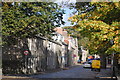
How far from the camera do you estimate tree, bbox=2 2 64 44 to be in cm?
2166

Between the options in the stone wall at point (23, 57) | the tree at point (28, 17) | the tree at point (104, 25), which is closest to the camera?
the tree at point (104, 25)

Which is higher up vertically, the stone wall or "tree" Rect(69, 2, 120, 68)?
"tree" Rect(69, 2, 120, 68)

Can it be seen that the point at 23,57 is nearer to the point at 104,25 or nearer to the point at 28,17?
the point at 28,17

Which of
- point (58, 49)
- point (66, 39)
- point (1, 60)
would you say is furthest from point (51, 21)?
point (66, 39)

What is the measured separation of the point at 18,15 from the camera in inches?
874

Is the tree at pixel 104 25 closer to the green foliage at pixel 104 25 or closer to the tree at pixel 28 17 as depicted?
the green foliage at pixel 104 25

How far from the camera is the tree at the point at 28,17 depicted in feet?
71.1

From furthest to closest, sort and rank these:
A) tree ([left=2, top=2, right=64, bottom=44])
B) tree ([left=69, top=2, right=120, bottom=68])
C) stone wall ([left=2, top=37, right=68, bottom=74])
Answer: stone wall ([left=2, top=37, right=68, bottom=74]) < tree ([left=2, top=2, right=64, bottom=44]) < tree ([left=69, top=2, right=120, bottom=68])

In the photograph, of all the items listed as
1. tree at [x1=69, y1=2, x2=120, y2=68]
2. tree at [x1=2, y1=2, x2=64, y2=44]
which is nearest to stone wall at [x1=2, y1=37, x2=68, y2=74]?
tree at [x1=2, y1=2, x2=64, y2=44]

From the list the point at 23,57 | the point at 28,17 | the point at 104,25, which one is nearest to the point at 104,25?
the point at 104,25

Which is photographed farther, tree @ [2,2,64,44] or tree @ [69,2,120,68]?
tree @ [2,2,64,44]

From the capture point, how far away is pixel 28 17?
22.4 metres

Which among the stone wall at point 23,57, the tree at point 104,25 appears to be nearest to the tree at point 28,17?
the stone wall at point 23,57

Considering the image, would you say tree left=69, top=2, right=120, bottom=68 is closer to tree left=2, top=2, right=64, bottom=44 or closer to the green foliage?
the green foliage
